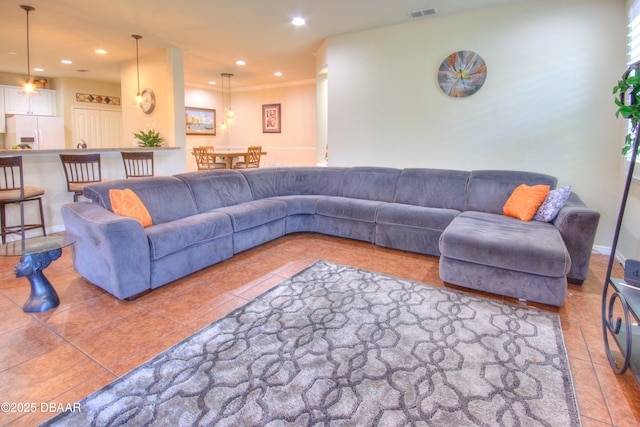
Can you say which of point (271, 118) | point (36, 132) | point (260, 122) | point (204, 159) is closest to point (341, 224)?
point (204, 159)

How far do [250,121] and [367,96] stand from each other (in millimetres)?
5605

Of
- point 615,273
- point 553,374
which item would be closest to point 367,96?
point 615,273

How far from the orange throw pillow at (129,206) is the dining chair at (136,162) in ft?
7.02

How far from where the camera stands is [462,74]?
14.1 feet

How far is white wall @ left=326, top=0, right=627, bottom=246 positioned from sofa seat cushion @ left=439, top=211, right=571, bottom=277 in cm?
129

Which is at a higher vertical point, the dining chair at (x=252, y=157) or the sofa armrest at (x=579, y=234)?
the dining chair at (x=252, y=157)

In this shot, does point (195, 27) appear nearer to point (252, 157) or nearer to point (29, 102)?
point (252, 157)

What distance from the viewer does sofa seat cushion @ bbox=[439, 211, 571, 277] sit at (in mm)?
2428

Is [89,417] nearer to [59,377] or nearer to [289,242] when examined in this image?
[59,377]

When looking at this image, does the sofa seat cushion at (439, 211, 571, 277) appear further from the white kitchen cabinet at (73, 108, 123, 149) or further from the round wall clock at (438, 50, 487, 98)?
the white kitchen cabinet at (73, 108, 123, 149)

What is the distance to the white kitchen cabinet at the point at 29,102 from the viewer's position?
7.69 metres

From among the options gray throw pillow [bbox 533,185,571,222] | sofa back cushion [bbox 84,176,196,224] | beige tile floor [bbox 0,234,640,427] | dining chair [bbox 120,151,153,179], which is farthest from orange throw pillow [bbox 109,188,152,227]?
gray throw pillow [bbox 533,185,571,222]

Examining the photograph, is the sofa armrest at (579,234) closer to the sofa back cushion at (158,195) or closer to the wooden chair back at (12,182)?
the sofa back cushion at (158,195)

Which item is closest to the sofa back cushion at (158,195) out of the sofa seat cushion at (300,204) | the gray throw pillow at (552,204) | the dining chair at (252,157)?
the sofa seat cushion at (300,204)
